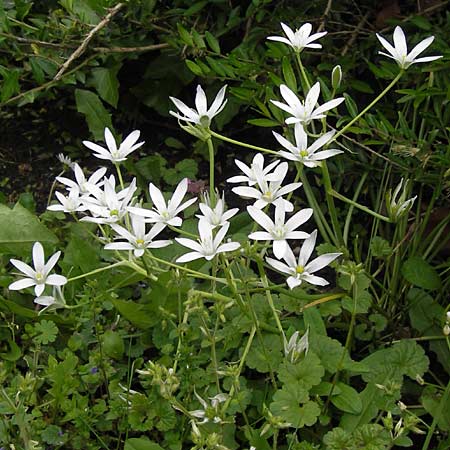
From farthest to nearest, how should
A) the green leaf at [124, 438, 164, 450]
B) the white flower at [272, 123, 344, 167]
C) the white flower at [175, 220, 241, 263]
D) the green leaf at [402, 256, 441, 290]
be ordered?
the green leaf at [402, 256, 441, 290]
the green leaf at [124, 438, 164, 450]
the white flower at [272, 123, 344, 167]
the white flower at [175, 220, 241, 263]

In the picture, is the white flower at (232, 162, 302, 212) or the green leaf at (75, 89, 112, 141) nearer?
the white flower at (232, 162, 302, 212)

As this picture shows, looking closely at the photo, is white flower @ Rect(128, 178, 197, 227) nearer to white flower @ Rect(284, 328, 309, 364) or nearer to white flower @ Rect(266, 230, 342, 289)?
white flower @ Rect(266, 230, 342, 289)

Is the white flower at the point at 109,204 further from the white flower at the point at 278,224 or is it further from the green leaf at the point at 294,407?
the green leaf at the point at 294,407

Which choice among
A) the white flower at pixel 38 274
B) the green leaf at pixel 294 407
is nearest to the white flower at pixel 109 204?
the white flower at pixel 38 274

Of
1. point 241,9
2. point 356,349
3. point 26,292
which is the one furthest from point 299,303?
point 241,9

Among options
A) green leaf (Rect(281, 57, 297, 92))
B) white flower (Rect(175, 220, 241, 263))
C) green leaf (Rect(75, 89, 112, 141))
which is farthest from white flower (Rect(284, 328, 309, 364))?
green leaf (Rect(75, 89, 112, 141))

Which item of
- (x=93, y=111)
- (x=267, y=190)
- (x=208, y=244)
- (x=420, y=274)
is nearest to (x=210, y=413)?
(x=208, y=244)

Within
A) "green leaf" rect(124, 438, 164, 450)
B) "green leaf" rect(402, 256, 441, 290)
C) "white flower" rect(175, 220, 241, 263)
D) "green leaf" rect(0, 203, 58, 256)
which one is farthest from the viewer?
"green leaf" rect(0, 203, 58, 256)

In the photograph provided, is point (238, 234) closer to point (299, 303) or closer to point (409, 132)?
point (299, 303)
